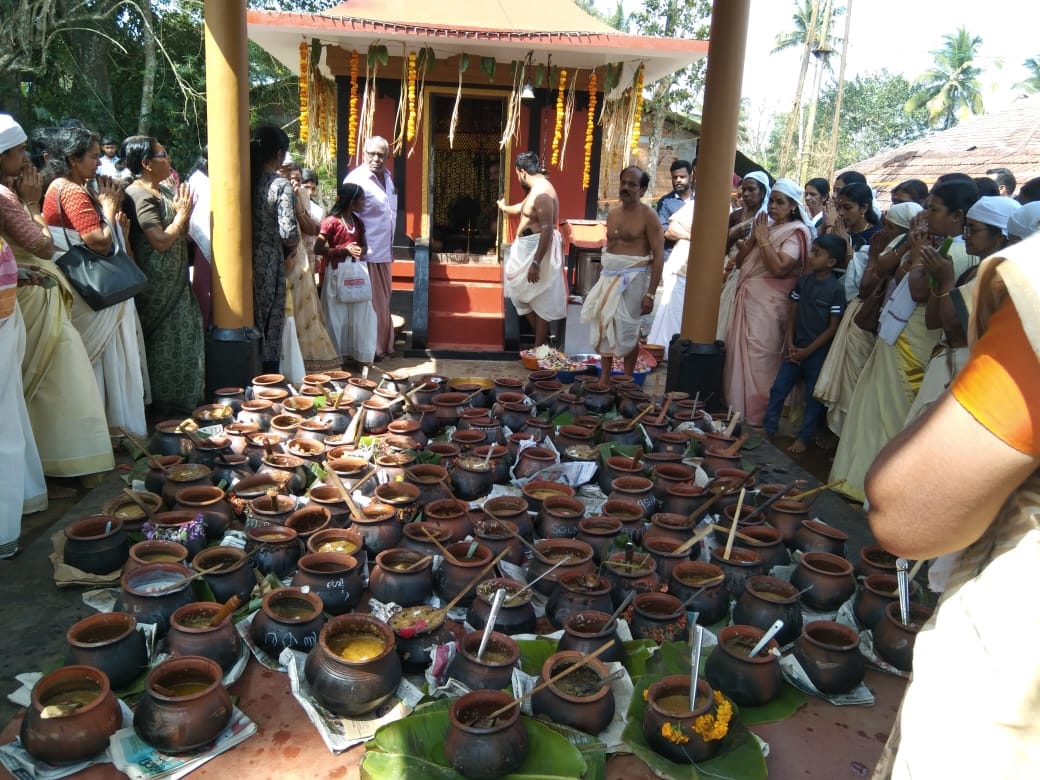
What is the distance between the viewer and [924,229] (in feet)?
14.0

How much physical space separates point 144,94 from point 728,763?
14.3 metres

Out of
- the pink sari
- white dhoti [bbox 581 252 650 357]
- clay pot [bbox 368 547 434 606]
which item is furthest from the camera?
white dhoti [bbox 581 252 650 357]

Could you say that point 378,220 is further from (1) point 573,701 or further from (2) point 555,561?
(1) point 573,701

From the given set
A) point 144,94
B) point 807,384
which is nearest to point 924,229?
point 807,384

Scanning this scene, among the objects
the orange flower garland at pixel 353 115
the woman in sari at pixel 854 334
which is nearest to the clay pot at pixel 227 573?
the woman in sari at pixel 854 334

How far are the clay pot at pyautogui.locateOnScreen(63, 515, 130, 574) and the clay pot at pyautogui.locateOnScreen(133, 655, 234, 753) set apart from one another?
102cm

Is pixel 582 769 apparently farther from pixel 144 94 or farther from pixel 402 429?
pixel 144 94

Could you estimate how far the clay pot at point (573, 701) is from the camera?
2248mm

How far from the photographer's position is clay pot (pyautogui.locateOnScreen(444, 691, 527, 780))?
203 centimetres

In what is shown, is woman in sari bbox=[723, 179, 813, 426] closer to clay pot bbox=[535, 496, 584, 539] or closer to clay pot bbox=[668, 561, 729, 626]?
clay pot bbox=[535, 496, 584, 539]

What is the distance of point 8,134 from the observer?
11.3 ft

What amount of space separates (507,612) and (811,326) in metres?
3.52

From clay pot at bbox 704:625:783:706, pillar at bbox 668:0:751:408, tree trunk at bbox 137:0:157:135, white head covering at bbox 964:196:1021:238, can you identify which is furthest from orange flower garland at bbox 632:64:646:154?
tree trunk at bbox 137:0:157:135

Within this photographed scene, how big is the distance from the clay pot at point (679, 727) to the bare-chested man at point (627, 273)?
385 centimetres
